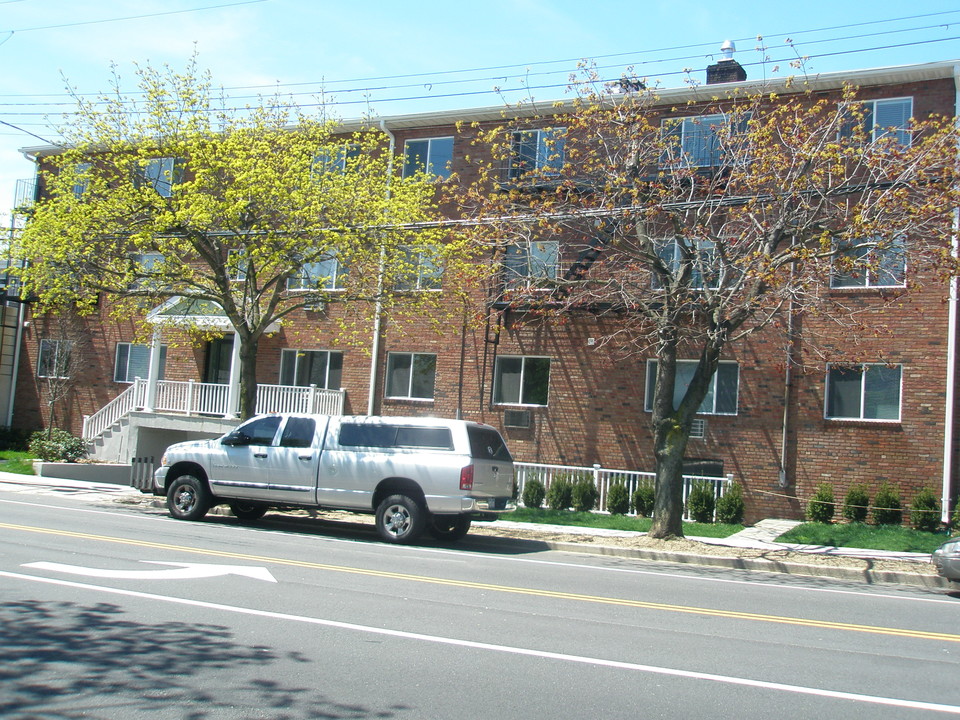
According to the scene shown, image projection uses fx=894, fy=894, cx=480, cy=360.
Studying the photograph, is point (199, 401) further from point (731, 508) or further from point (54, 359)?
point (731, 508)

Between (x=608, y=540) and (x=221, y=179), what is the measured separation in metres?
10.4

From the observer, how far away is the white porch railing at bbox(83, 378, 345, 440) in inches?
934

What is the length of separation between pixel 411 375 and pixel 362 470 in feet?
A: 31.6

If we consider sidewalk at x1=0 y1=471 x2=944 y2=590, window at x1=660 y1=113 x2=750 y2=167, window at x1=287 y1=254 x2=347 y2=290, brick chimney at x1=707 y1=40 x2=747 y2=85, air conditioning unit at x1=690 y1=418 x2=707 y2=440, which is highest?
brick chimney at x1=707 y1=40 x2=747 y2=85

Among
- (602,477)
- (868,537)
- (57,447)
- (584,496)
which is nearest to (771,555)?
(868,537)

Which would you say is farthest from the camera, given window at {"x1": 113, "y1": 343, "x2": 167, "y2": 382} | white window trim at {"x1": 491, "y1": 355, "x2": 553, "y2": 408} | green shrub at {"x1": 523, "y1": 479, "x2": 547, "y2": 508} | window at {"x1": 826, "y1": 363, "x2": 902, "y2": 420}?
window at {"x1": 113, "y1": 343, "x2": 167, "y2": 382}

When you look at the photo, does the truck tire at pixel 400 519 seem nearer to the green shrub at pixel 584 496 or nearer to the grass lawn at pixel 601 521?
the grass lawn at pixel 601 521

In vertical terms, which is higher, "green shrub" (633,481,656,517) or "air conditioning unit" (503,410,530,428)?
"air conditioning unit" (503,410,530,428)

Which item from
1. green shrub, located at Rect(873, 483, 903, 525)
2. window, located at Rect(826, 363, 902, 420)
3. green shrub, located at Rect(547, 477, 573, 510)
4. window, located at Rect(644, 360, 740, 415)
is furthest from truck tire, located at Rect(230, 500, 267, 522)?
green shrub, located at Rect(873, 483, 903, 525)

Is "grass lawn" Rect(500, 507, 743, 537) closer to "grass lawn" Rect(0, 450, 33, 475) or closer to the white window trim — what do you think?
the white window trim

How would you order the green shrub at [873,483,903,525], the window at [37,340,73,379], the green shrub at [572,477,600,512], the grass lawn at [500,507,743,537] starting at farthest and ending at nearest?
Result: the window at [37,340,73,379] < the green shrub at [572,477,600,512] < the green shrub at [873,483,903,525] < the grass lawn at [500,507,743,537]

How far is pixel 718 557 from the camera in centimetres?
1384

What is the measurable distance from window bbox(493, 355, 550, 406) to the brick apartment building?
0.04m

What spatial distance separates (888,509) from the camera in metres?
18.1
